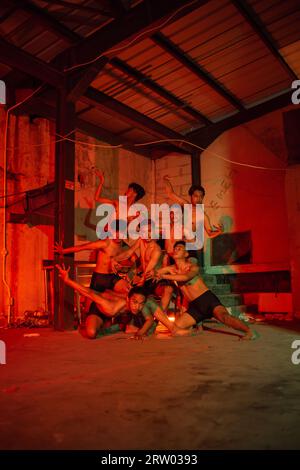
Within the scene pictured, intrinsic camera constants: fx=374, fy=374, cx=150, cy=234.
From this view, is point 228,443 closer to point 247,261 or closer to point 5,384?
point 5,384

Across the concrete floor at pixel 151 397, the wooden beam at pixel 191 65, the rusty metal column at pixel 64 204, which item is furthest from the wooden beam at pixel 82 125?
the concrete floor at pixel 151 397

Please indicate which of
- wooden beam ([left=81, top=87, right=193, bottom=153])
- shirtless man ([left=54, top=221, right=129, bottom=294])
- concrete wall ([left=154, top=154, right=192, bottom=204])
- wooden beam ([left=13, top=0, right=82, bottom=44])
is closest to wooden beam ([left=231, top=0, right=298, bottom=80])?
wooden beam ([left=13, top=0, right=82, bottom=44])

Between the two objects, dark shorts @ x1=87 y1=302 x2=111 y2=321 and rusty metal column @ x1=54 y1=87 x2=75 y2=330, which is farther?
rusty metal column @ x1=54 y1=87 x2=75 y2=330

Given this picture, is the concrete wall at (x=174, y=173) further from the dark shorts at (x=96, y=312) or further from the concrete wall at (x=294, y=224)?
the dark shorts at (x=96, y=312)

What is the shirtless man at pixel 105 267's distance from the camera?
6.64 meters

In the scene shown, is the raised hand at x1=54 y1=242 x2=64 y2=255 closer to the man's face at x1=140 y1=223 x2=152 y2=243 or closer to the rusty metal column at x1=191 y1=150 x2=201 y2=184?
the man's face at x1=140 y1=223 x2=152 y2=243

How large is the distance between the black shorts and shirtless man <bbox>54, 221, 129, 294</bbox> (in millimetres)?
1416

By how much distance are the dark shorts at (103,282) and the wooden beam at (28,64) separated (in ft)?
11.9

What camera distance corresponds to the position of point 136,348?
4.97m

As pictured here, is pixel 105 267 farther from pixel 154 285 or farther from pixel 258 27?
pixel 258 27

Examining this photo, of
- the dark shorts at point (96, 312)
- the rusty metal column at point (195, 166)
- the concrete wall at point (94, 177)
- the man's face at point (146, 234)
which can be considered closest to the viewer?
the dark shorts at point (96, 312)

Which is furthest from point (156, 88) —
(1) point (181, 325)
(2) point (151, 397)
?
(2) point (151, 397)

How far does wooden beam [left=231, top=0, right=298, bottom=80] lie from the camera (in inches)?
264
